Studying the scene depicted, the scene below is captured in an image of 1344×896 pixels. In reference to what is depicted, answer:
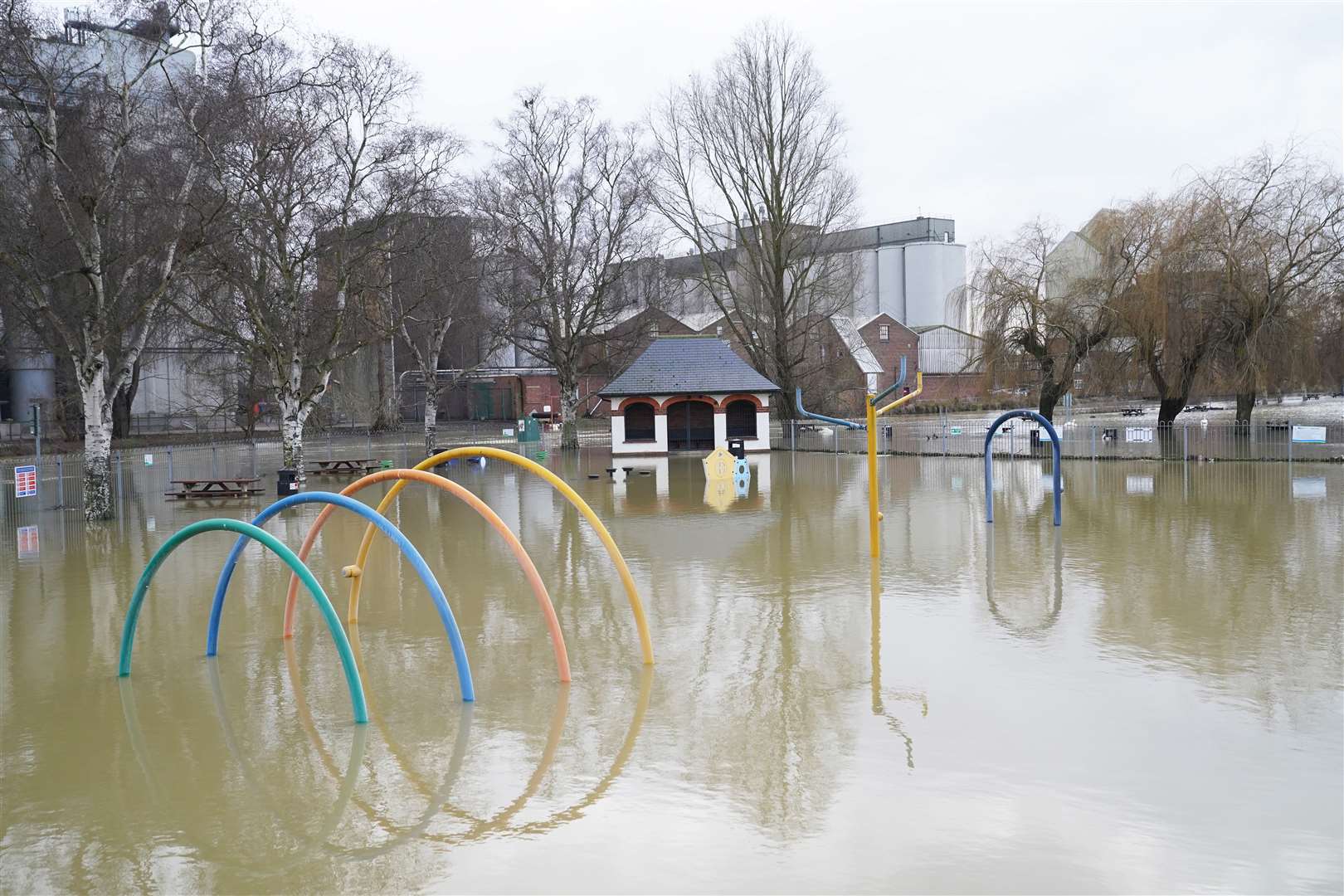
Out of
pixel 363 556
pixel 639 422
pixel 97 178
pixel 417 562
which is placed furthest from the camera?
pixel 639 422

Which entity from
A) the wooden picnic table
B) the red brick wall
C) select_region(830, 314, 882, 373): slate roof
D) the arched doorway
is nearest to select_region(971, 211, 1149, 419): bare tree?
the arched doorway

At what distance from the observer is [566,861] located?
5508 mm

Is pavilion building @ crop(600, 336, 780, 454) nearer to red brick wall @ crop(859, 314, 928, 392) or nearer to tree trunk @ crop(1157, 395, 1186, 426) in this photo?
tree trunk @ crop(1157, 395, 1186, 426)

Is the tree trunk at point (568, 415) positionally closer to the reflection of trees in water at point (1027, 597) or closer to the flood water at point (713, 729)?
the flood water at point (713, 729)

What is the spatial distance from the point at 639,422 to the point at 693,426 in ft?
7.82

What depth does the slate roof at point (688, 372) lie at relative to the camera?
39.9 metres

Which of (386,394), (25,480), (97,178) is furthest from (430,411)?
(386,394)

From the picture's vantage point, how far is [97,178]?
64.7ft

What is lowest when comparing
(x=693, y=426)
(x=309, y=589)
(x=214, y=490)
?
(x=214, y=490)

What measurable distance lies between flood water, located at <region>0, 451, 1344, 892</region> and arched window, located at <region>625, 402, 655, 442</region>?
2516 cm

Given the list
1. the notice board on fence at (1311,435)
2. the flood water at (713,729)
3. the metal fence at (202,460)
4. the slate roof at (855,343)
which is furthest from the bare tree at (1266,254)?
the slate roof at (855,343)

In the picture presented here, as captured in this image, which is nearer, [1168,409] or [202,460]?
[1168,409]

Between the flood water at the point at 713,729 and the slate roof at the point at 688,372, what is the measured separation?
81.6ft

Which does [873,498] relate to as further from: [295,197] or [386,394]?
[386,394]
